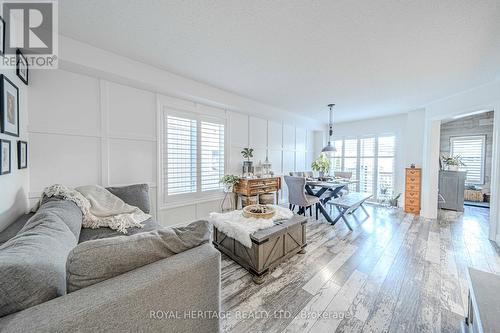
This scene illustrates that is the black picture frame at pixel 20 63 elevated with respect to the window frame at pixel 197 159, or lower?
elevated

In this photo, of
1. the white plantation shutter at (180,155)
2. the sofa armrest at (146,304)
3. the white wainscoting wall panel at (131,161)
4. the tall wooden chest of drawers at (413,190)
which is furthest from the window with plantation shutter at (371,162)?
the sofa armrest at (146,304)

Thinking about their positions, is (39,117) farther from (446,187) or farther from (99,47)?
(446,187)

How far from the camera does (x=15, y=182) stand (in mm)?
1846

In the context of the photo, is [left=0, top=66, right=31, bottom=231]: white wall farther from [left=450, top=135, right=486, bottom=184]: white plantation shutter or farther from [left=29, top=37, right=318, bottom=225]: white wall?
[left=450, top=135, right=486, bottom=184]: white plantation shutter

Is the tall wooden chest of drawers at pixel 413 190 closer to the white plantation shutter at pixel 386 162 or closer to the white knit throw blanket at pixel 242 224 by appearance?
the white plantation shutter at pixel 386 162

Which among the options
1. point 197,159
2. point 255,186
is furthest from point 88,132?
point 255,186

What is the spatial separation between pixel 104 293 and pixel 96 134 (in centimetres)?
252

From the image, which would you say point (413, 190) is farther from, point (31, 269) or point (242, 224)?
point (31, 269)

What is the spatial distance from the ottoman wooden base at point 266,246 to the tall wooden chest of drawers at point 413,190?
12.0ft

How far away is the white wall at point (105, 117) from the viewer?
7.31 feet

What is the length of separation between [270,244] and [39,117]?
10.1ft

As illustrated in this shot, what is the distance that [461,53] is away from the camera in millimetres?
2232

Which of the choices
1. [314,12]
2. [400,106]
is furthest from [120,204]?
[400,106]

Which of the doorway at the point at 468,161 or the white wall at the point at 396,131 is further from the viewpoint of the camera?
the white wall at the point at 396,131
